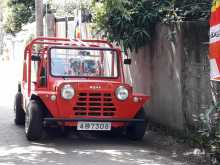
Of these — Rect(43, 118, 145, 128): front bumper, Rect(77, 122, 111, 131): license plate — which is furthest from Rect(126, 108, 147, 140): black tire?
Rect(77, 122, 111, 131): license plate

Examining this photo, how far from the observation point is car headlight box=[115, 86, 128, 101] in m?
10.1

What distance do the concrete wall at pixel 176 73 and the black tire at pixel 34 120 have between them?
8.80 feet

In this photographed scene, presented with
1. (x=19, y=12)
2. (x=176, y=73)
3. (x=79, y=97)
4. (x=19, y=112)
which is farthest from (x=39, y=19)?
(x=19, y=12)

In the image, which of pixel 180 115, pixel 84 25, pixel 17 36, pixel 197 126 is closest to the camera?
pixel 197 126

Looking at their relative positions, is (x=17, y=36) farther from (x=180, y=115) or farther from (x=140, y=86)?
(x=180, y=115)

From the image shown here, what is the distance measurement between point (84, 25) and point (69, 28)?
3.42 meters

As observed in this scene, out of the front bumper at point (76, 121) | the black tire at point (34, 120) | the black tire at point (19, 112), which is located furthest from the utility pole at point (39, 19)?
the front bumper at point (76, 121)

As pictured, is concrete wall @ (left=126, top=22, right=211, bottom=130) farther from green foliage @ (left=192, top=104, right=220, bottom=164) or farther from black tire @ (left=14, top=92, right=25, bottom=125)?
black tire @ (left=14, top=92, right=25, bottom=125)

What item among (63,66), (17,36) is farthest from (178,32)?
(17,36)

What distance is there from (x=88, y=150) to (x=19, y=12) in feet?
74.3

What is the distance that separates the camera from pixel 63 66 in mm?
11078

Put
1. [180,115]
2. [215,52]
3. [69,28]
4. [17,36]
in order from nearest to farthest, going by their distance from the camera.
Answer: [215,52]
[180,115]
[69,28]
[17,36]

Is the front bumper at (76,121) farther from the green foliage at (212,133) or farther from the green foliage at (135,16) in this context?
the green foliage at (135,16)

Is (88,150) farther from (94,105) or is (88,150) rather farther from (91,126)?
(94,105)
